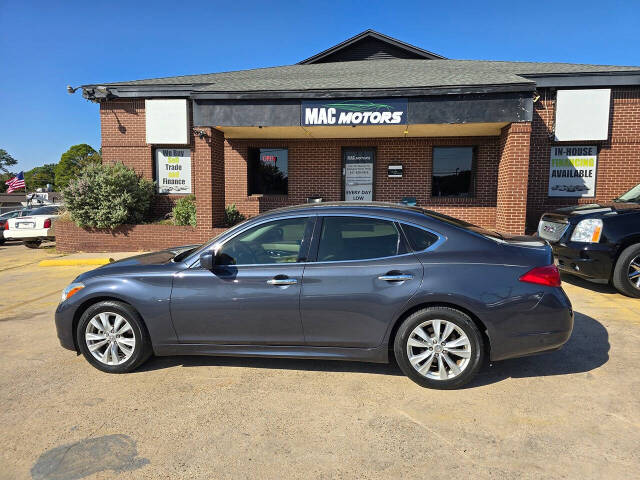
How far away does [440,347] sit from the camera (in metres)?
3.35

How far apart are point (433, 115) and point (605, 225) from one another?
474cm

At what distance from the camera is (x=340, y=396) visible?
A: 132 inches

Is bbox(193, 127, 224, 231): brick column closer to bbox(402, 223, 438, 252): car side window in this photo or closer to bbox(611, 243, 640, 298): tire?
bbox(402, 223, 438, 252): car side window

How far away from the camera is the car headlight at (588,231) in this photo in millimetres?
6180

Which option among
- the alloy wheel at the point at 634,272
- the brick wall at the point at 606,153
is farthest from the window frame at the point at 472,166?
the alloy wheel at the point at 634,272

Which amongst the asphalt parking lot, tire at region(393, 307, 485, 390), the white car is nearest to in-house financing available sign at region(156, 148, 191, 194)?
the white car

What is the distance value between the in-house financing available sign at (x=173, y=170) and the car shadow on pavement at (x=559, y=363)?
11570 millimetres

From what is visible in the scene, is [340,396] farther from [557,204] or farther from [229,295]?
[557,204]

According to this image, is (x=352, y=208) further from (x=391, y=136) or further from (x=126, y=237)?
(x=126, y=237)

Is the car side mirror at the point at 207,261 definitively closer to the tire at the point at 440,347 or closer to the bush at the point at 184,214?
the tire at the point at 440,347

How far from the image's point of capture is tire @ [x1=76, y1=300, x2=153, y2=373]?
377cm

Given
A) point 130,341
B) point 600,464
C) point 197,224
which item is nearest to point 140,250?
point 197,224

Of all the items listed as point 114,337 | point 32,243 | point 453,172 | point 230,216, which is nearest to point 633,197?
point 453,172

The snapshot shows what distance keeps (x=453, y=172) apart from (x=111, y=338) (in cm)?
1113
